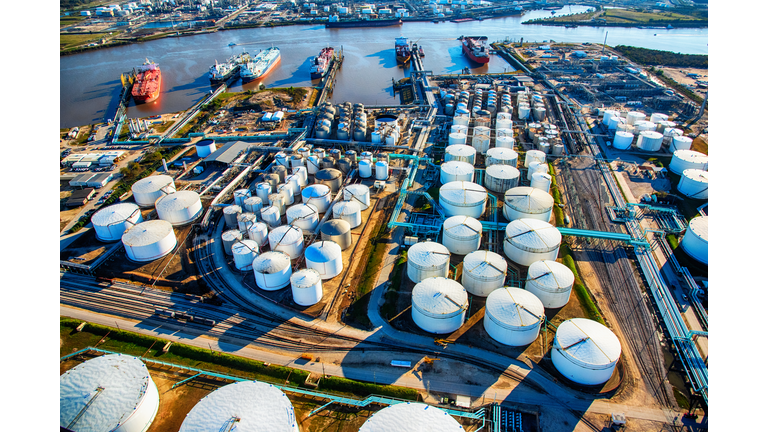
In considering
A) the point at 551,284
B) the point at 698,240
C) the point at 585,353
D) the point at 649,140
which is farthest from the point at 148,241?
the point at 649,140

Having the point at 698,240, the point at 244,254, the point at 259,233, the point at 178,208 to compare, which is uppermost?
the point at 178,208

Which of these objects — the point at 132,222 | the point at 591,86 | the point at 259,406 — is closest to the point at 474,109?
the point at 591,86

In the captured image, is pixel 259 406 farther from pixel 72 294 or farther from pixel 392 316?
pixel 72 294

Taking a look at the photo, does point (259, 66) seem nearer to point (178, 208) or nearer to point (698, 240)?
point (178, 208)

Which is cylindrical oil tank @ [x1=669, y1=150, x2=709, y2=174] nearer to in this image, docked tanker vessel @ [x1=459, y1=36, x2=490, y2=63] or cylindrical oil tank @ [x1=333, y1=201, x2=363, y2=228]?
cylindrical oil tank @ [x1=333, y1=201, x2=363, y2=228]

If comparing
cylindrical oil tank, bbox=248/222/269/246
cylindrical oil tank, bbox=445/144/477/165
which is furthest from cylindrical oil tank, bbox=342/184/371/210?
cylindrical oil tank, bbox=445/144/477/165

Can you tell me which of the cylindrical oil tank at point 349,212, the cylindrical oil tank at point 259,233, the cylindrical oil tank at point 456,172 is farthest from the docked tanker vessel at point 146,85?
the cylindrical oil tank at point 456,172
